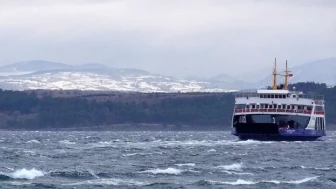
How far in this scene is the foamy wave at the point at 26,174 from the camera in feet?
216

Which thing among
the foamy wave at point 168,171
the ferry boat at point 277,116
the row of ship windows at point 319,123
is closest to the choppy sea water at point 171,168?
the foamy wave at point 168,171

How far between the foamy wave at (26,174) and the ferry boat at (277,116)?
5787cm

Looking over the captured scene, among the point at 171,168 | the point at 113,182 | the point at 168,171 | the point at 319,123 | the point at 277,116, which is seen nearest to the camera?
the point at 113,182

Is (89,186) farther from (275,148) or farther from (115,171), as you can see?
(275,148)

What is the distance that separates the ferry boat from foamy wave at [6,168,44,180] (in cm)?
5787

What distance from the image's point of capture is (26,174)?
66.4 metres

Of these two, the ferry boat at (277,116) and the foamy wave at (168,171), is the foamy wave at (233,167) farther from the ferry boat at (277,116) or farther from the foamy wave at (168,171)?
the ferry boat at (277,116)

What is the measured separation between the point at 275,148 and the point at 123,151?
14138 millimetres

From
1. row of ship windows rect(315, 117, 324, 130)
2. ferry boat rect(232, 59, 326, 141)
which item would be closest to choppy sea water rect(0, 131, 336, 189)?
ferry boat rect(232, 59, 326, 141)

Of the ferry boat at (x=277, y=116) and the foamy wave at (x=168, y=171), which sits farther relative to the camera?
the ferry boat at (x=277, y=116)

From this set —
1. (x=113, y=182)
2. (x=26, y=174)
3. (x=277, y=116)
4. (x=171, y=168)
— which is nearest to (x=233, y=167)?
(x=171, y=168)

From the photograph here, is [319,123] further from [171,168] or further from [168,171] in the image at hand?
[168,171]

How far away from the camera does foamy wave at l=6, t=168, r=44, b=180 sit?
6581 centimetres

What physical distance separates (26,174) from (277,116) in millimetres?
65680
